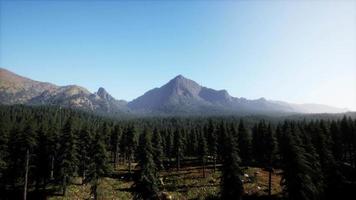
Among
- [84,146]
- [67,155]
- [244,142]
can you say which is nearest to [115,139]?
[84,146]

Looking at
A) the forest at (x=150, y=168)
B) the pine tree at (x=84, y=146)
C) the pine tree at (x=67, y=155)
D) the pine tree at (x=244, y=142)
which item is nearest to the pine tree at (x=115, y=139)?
the forest at (x=150, y=168)

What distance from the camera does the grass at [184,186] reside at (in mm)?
52759

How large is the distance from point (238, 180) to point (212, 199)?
1711 centimetres

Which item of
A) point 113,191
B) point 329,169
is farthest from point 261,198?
point 113,191

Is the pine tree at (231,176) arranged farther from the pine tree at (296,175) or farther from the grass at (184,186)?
the grass at (184,186)

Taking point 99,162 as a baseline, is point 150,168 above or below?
above

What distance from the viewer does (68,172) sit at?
171ft

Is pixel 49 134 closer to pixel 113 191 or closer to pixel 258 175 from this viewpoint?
pixel 113 191

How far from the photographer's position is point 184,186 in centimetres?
6031

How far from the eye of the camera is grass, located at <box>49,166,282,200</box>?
52.8 m

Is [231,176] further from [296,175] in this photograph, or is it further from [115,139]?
[115,139]

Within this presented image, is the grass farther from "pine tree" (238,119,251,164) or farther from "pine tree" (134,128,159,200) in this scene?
"pine tree" (134,128,159,200)

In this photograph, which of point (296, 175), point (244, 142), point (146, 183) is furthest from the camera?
point (244, 142)

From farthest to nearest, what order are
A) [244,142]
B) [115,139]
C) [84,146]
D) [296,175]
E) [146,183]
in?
[115,139] → [244,142] → [84,146] → [146,183] → [296,175]
